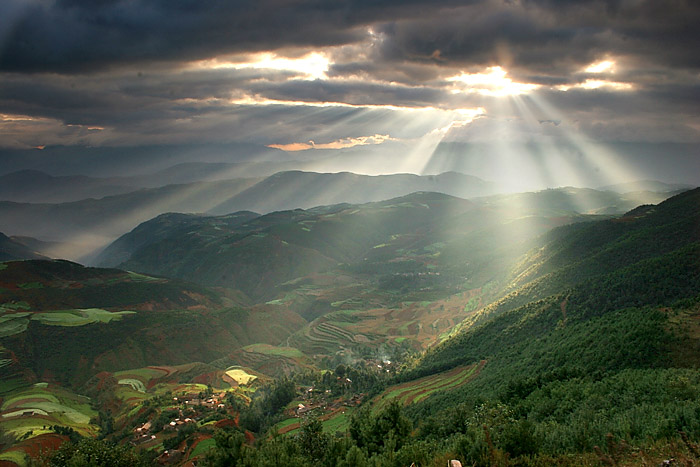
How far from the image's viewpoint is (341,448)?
129ft

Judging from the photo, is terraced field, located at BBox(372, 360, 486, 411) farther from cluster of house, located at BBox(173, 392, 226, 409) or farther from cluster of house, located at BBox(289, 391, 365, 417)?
cluster of house, located at BBox(173, 392, 226, 409)

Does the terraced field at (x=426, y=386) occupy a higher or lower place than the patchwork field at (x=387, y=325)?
higher

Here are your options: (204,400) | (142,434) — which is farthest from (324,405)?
(142,434)

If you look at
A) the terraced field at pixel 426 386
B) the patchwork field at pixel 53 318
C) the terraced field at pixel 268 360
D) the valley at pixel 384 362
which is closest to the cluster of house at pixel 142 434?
the valley at pixel 384 362

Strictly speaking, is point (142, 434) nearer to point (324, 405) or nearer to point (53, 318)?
point (324, 405)

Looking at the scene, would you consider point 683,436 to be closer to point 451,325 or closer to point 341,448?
point 341,448

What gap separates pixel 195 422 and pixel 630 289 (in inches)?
3399

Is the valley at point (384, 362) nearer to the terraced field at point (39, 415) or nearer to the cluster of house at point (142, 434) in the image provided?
the terraced field at point (39, 415)

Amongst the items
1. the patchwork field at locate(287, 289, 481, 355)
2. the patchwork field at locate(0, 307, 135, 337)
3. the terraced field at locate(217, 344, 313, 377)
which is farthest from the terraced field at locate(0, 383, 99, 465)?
the patchwork field at locate(287, 289, 481, 355)

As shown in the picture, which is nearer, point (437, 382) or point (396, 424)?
point (396, 424)

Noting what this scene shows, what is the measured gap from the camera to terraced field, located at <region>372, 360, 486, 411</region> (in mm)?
80219

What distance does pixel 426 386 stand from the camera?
279ft

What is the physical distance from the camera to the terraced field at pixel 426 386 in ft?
263

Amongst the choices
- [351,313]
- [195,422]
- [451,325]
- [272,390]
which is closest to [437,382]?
[272,390]
